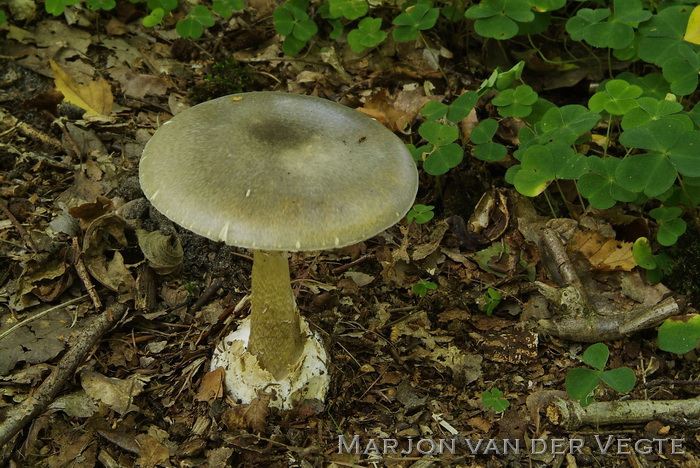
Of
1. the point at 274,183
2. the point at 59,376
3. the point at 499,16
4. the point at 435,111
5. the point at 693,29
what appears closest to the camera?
the point at 274,183

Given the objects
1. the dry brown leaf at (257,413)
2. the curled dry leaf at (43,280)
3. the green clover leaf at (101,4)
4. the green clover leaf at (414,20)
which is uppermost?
the green clover leaf at (414,20)

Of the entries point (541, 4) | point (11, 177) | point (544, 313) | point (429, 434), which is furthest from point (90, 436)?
point (541, 4)

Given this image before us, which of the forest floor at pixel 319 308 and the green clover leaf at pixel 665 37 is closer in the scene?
the forest floor at pixel 319 308

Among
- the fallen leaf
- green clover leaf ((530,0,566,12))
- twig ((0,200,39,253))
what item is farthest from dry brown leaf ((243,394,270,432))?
green clover leaf ((530,0,566,12))

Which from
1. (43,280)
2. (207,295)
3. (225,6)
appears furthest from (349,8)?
(43,280)

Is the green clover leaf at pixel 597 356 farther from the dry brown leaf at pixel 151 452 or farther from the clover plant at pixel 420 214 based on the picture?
the dry brown leaf at pixel 151 452

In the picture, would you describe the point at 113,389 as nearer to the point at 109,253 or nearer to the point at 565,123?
the point at 109,253

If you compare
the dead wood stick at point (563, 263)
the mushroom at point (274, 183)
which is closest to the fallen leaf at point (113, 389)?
the mushroom at point (274, 183)
